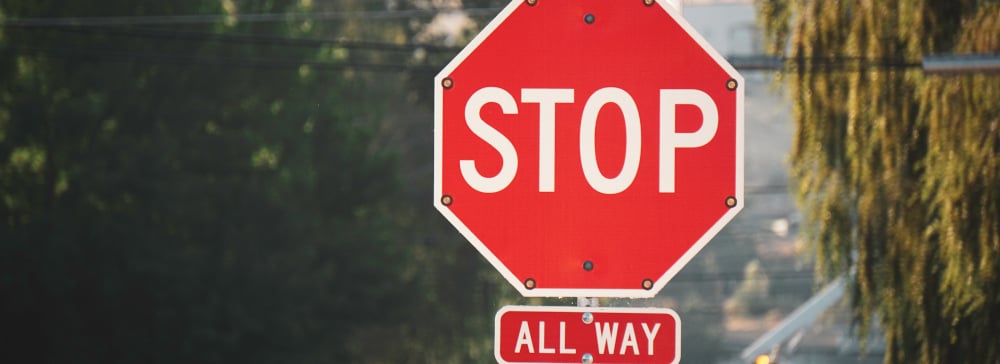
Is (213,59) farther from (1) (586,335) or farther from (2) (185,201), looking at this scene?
(1) (586,335)

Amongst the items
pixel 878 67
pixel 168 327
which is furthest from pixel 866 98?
pixel 168 327

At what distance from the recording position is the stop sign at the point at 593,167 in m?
3.93

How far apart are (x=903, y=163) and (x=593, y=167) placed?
201 inches

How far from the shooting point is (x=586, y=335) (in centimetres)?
394

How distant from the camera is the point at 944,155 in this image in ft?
27.1

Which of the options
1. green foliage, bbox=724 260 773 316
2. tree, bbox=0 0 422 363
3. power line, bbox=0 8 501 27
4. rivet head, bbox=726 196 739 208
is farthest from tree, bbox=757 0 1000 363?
green foliage, bbox=724 260 773 316

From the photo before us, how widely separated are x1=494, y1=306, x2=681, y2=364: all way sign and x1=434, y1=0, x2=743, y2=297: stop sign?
5 cm

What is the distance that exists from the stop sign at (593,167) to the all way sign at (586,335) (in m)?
0.05

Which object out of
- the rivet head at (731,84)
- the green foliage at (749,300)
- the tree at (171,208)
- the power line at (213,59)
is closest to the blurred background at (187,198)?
the tree at (171,208)

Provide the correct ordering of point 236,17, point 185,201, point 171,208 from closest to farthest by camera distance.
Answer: point 236,17, point 171,208, point 185,201

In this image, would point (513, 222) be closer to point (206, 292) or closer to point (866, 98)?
point (866, 98)

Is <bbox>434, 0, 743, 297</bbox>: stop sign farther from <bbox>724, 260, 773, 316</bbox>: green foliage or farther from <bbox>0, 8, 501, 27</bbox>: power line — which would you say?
<bbox>724, 260, 773, 316</bbox>: green foliage

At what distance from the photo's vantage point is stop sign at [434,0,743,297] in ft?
12.9

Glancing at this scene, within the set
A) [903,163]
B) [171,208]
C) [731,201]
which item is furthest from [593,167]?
[171,208]
